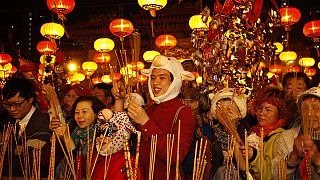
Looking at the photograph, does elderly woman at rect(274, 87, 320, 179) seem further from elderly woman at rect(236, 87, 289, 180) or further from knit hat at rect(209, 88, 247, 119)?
knit hat at rect(209, 88, 247, 119)

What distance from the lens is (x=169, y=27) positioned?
833cm

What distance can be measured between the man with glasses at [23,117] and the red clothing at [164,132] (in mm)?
580

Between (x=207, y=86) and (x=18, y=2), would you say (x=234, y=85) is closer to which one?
(x=207, y=86)

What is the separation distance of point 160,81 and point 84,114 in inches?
17.1

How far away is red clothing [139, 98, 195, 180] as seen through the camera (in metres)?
1.63

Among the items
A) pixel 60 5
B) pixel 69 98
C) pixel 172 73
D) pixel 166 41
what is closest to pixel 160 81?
pixel 172 73

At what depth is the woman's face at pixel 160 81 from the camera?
1.81 metres

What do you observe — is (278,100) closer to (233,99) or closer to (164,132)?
(233,99)

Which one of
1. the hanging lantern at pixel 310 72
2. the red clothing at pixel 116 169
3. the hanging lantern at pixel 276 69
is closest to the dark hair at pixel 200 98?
the red clothing at pixel 116 169

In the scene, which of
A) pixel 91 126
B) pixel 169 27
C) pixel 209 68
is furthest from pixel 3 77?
pixel 91 126

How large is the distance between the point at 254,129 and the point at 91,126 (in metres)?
0.80

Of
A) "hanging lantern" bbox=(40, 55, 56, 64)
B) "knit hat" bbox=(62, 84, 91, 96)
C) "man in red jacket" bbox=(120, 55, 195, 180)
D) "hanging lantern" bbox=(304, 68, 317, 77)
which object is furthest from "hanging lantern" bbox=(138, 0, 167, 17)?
"hanging lantern" bbox=(304, 68, 317, 77)

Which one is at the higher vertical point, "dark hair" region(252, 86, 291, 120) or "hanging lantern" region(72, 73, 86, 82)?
"hanging lantern" region(72, 73, 86, 82)

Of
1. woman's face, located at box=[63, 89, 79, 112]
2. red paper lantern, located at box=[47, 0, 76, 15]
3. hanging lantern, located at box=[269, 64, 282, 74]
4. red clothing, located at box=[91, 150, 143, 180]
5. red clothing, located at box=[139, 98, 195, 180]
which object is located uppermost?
red paper lantern, located at box=[47, 0, 76, 15]
